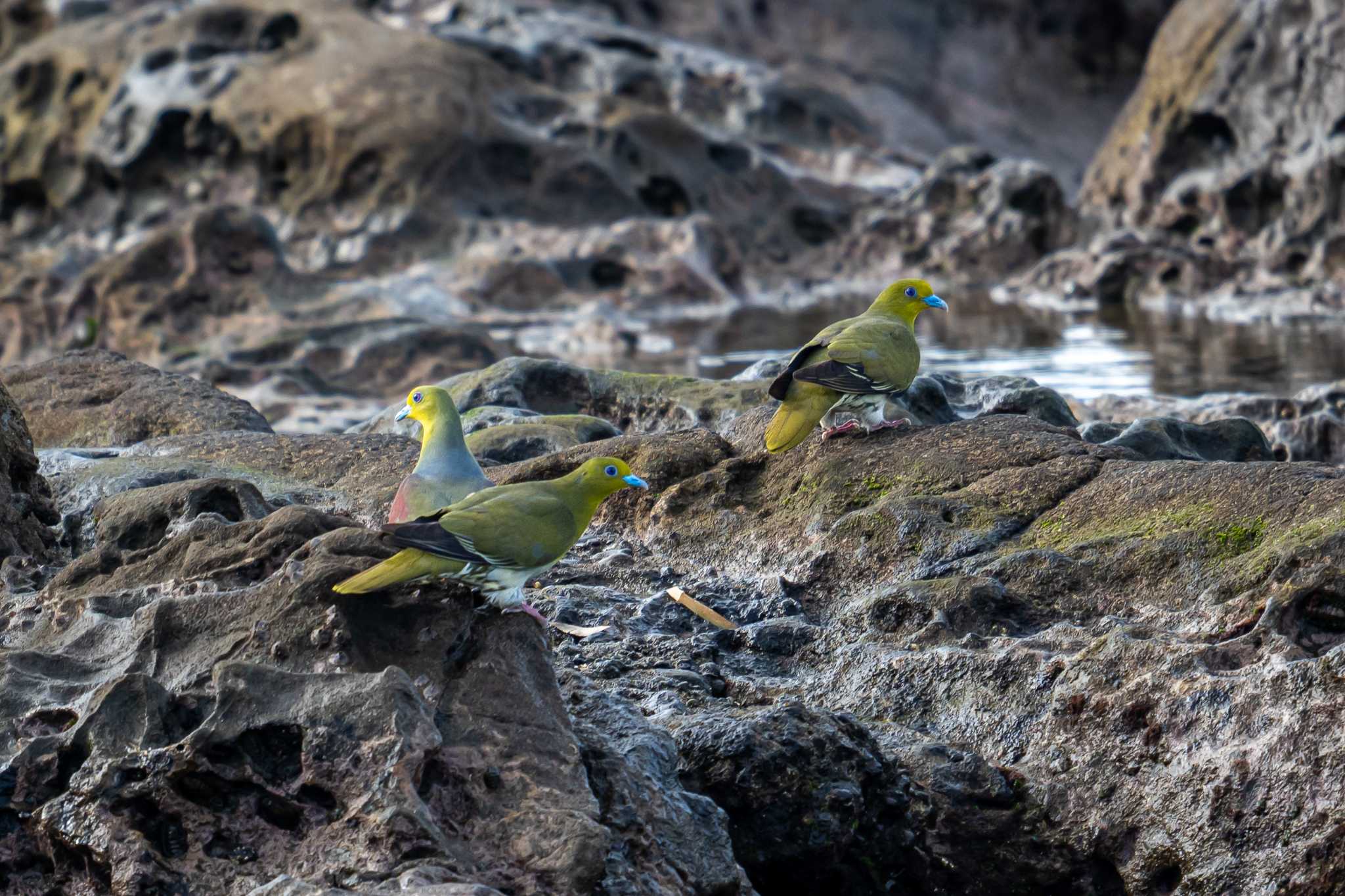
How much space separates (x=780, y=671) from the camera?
529cm

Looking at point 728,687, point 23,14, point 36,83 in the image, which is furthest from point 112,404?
point 23,14

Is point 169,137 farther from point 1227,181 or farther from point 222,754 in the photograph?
point 222,754

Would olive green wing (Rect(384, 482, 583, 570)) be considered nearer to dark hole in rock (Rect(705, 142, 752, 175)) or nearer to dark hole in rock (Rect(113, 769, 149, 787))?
dark hole in rock (Rect(113, 769, 149, 787))

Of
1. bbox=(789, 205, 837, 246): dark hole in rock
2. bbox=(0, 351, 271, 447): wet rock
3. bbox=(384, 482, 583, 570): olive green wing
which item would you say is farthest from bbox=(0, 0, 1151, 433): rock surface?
bbox=(384, 482, 583, 570): olive green wing

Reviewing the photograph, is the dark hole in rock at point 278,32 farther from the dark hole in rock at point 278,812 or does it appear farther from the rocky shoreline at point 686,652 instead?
the dark hole in rock at point 278,812

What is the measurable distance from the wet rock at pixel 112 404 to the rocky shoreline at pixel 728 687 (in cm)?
176

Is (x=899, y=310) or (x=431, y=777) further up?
(x=899, y=310)

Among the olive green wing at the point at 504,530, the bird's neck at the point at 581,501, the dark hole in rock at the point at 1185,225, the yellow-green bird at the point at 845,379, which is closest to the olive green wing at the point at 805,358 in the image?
the yellow-green bird at the point at 845,379

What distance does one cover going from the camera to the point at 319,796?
3.77 metres

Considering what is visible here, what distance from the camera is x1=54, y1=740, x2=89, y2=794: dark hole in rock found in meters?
3.96

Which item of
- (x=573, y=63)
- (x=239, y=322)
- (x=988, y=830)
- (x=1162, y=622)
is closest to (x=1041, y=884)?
(x=988, y=830)

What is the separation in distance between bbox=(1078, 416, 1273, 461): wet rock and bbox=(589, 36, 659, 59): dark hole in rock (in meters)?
22.3

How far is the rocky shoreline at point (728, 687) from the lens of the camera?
3791mm

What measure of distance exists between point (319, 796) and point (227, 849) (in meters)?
0.25
